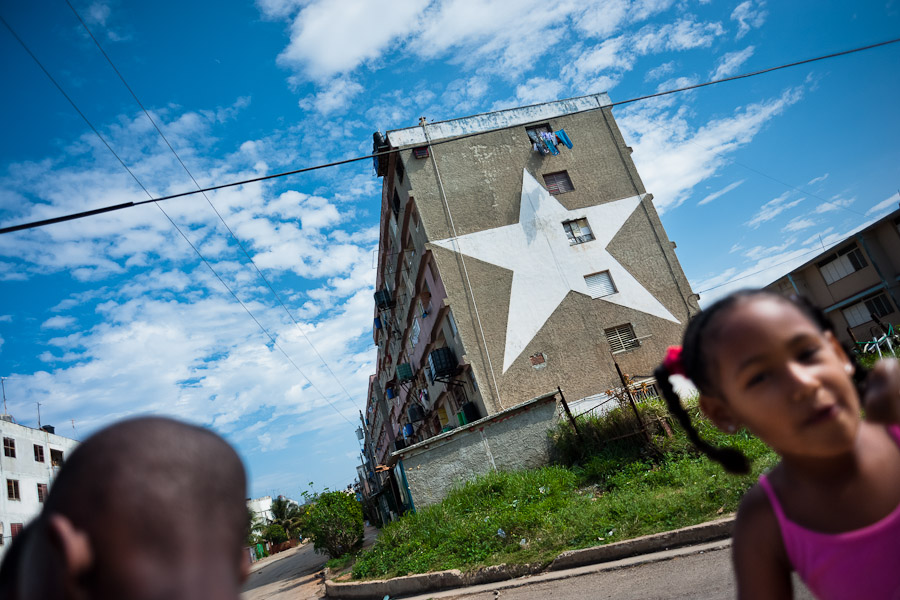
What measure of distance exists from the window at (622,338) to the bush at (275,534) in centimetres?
5375

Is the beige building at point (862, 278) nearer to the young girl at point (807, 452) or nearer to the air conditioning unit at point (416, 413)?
the air conditioning unit at point (416, 413)

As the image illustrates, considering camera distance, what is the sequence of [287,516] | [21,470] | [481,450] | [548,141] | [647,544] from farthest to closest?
[287,516] < [21,470] < [548,141] < [481,450] < [647,544]

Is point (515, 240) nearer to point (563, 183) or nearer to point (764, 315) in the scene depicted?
point (563, 183)

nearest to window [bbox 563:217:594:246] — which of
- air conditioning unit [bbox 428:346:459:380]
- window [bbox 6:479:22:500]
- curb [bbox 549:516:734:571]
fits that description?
air conditioning unit [bbox 428:346:459:380]

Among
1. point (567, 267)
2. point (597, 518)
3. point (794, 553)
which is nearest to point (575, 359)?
point (567, 267)

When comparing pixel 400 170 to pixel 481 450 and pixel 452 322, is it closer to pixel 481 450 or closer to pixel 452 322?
pixel 452 322

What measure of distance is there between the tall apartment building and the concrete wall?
4.05m

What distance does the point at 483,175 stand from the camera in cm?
2058

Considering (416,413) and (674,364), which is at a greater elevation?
(416,413)

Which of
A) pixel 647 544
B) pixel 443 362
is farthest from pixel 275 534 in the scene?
pixel 647 544

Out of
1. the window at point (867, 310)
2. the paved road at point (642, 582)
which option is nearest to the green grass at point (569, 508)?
the paved road at point (642, 582)

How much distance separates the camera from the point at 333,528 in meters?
17.1

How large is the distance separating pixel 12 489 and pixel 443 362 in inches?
1121

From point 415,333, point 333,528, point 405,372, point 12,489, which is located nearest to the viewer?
point 333,528
